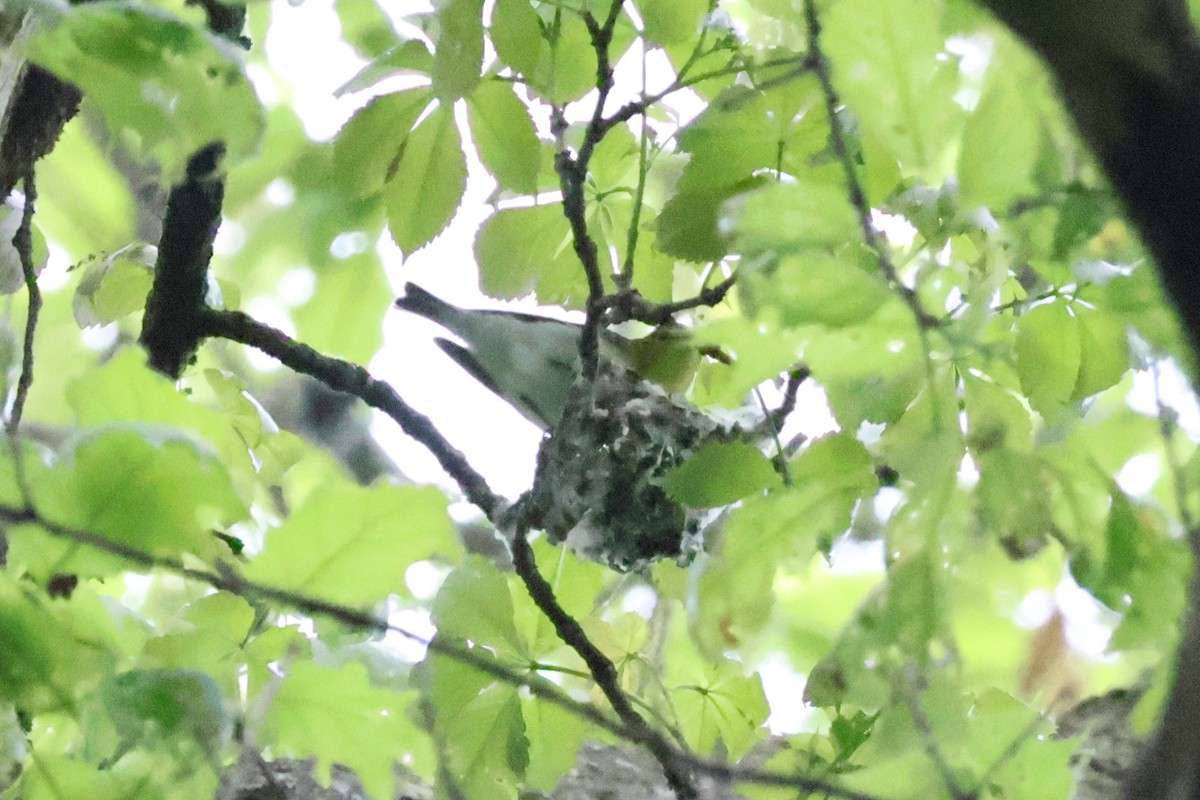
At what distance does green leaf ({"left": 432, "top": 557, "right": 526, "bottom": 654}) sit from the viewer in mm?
985

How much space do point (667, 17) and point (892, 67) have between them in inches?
13.8

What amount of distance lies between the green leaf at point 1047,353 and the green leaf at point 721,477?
22 centimetres

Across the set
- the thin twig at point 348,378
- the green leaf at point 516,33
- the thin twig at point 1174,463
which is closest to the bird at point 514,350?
the thin twig at point 348,378

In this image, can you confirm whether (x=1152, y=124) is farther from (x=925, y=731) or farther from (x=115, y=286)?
(x=115, y=286)

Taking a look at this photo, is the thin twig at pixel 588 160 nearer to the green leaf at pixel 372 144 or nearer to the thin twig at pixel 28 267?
the green leaf at pixel 372 144

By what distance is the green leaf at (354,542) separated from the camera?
66cm

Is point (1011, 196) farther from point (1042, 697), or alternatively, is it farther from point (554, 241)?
point (554, 241)

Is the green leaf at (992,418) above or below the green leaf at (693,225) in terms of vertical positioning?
below

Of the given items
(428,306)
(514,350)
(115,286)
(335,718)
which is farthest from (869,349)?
(428,306)

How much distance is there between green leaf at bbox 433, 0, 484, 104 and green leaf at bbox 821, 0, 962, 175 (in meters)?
0.35

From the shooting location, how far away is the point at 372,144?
42.9 inches

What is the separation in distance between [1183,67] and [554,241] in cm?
91

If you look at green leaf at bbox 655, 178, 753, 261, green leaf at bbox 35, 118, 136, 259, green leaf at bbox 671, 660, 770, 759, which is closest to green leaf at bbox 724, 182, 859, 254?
green leaf at bbox 655, 178, 753, 261

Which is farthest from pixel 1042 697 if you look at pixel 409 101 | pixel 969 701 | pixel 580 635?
pixel 409 101
